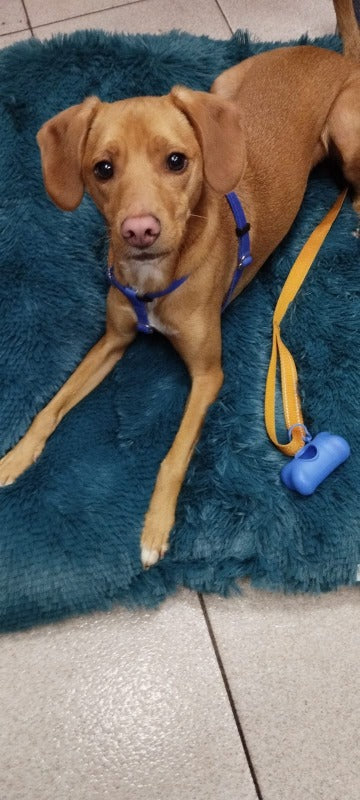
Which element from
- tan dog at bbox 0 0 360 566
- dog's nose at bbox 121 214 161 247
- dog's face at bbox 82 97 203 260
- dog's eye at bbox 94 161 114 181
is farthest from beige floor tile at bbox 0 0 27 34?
dog's nose at bbox 121 214 161 247

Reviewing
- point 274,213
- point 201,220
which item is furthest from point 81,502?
point 274,213

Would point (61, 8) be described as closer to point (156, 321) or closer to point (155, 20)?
point (155, 20)

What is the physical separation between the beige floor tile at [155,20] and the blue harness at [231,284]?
5.23ft

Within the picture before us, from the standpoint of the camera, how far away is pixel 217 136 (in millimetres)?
1677

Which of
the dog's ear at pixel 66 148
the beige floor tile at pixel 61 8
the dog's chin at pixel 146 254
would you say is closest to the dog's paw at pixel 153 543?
the dog's chin at pixel 146 254

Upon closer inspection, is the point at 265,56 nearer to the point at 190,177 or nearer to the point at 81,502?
the point at 190,177

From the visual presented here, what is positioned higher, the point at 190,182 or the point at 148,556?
the point at 190,182

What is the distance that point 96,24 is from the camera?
3.29 meters

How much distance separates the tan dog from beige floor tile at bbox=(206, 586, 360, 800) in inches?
12.9

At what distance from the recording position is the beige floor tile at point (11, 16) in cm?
335

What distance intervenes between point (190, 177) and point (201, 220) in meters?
0.18

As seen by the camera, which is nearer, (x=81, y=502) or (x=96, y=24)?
(x=81, y=502)

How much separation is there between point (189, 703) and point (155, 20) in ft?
9.88

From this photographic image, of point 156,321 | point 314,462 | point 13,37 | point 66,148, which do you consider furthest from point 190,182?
point 13,37
